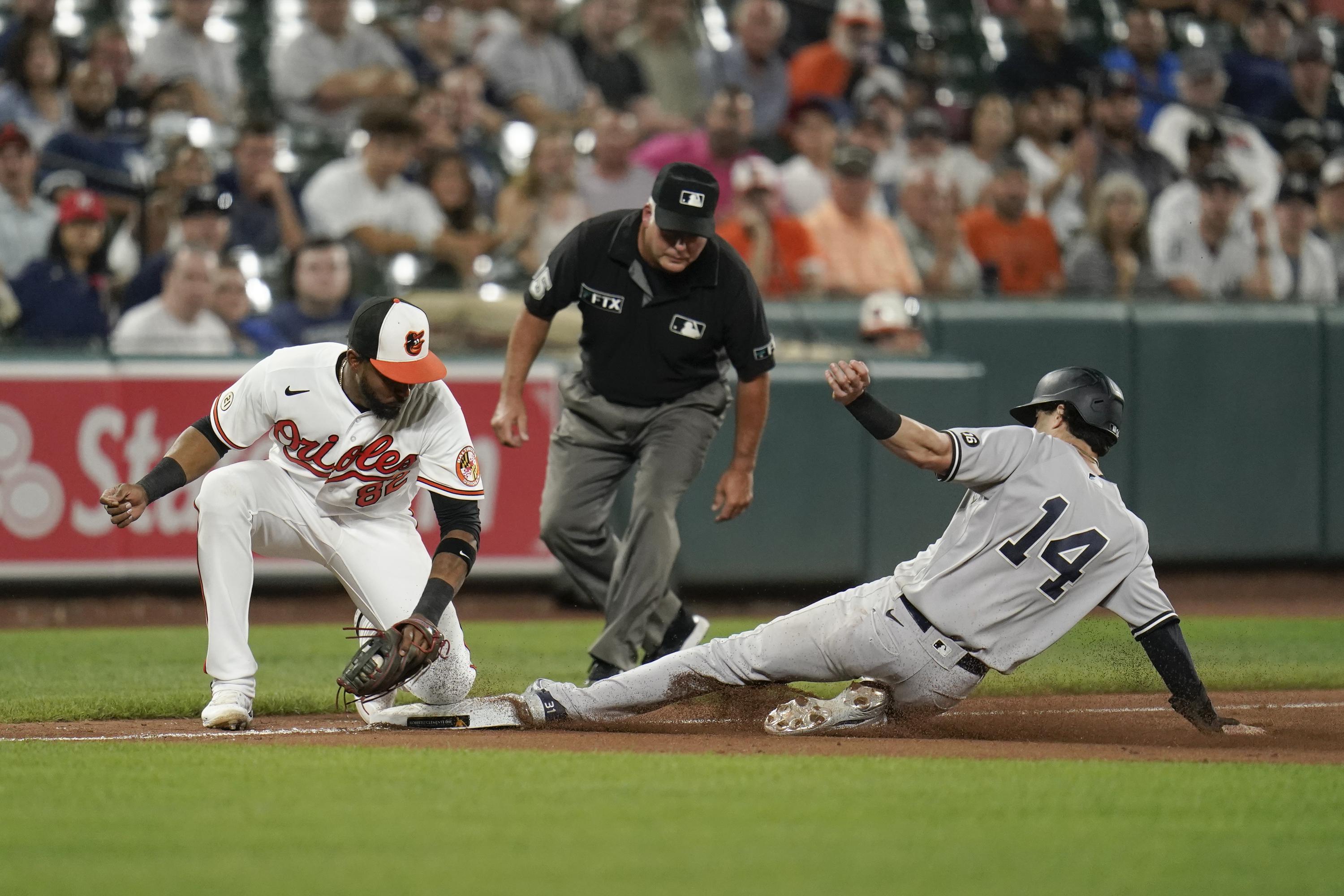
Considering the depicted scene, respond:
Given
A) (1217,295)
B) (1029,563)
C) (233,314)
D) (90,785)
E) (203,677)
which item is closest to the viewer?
(90,785)

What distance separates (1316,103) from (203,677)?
10.9 m

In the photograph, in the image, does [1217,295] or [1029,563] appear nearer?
[1029,563]

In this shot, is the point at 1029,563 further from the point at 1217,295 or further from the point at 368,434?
the point at 1217,295

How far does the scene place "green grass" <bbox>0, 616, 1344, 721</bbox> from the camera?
6.26 m

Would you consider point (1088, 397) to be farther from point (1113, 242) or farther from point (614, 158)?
point (1113, 242)

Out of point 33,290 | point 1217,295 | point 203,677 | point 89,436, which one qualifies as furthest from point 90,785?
point 1217,295

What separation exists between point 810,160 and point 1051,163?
2073mm

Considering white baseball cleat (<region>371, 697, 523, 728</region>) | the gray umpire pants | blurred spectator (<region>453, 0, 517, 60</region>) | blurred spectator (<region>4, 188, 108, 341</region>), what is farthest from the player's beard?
blurred spectator (<region>453, 0, 517, 60</region>)

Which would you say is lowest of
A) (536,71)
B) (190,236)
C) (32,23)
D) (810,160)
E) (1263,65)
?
(190,236)

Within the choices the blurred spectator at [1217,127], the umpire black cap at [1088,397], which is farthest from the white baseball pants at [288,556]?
the blurred spectator at [1217,127]

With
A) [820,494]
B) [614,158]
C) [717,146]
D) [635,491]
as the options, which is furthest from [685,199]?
[717,146]

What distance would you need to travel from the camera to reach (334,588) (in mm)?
9641

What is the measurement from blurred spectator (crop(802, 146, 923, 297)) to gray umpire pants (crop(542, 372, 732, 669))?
A: 14.2ft

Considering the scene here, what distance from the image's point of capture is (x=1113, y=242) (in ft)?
38.7
